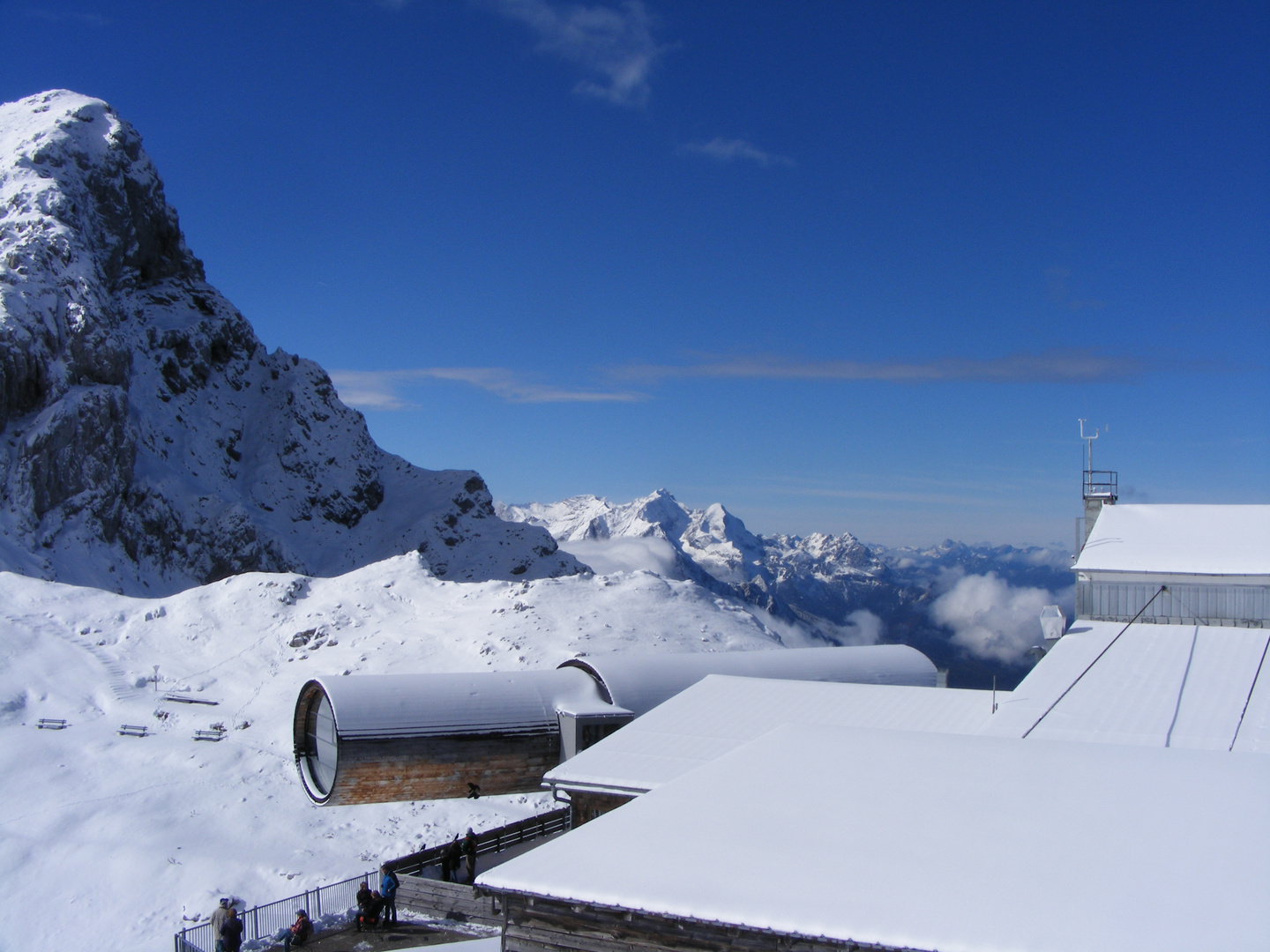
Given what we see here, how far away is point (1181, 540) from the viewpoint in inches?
1073

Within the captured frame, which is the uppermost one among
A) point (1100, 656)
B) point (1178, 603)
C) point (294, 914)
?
point (1178, 603)

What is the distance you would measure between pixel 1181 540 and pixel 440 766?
2170cm

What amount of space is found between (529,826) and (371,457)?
9715 centimetres

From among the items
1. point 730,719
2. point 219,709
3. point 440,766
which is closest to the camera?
point 730,719

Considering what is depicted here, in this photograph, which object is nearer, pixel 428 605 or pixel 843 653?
pixel 843 653

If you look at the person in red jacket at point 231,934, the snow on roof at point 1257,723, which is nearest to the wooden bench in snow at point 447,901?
the person in red jacket at point 231,934

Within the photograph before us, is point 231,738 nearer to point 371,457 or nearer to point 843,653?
point 843,653

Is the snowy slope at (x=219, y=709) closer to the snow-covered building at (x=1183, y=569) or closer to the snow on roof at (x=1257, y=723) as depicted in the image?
the snow-covered building at (x=1183, y=569)

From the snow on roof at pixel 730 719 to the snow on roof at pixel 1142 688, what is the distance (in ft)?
5.27

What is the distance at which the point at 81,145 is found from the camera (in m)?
96.1

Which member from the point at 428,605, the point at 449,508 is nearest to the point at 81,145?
the point at 449,508

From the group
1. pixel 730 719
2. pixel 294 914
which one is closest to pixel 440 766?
pixel 294 914

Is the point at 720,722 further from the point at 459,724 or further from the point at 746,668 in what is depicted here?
the point at 746,668

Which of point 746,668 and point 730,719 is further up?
point 746,668
